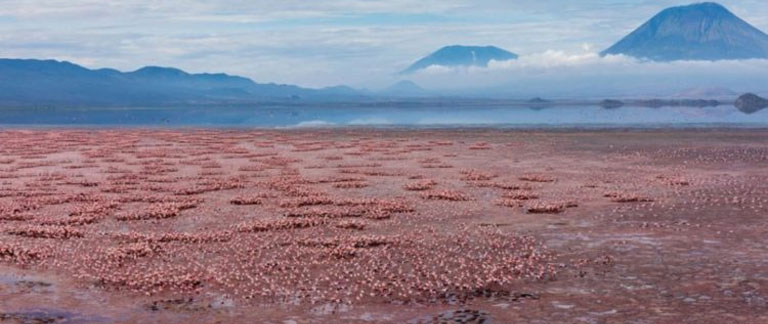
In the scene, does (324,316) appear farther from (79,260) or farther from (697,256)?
(697,256)

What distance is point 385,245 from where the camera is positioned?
19.7m

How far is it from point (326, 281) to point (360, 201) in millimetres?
11188

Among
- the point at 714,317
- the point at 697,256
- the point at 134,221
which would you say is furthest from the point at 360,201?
the point at 714,317

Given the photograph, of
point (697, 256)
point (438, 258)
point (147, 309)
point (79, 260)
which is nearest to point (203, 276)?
point (147, 309)

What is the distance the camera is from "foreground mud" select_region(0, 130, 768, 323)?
14.2 meters

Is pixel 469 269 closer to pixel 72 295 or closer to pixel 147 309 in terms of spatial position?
pixel 147 309

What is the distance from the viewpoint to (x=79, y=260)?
711 inches

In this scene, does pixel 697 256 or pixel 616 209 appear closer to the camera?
pixel 697 256

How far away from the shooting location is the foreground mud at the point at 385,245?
14203 millimetres

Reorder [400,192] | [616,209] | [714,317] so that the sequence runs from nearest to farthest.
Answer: [714,317]
[616,209]
[400,192]

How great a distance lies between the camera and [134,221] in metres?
23.7

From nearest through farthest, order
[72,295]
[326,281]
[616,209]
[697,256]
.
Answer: [72,295] → [326,281] → [697,256] → [616,209]

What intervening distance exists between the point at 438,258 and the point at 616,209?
376 inches

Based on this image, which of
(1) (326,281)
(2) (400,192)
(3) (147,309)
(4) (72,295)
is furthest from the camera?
(2) (400,192)
